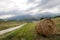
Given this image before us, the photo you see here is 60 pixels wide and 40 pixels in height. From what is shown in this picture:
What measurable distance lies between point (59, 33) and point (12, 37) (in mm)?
4164

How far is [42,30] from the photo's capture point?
580 inches

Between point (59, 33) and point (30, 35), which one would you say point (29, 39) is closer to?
point (30, 35)

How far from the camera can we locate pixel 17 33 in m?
16.1

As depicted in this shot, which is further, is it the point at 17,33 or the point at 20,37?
the point at 17,33

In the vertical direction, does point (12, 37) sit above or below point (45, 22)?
below

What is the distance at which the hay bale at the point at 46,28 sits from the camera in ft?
48.5

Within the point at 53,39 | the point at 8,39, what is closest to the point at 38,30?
the point at 53,39

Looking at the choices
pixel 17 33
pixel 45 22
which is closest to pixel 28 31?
pixel 17 33

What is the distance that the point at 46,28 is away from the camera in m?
15.2

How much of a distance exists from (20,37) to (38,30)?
5.31 feet

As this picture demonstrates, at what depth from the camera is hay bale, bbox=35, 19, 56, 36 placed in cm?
1478

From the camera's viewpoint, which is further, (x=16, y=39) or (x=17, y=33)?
(x=17, y=33)

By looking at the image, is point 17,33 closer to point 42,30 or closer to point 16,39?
point 16,39

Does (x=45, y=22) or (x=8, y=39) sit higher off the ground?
(x=45, y=22)
